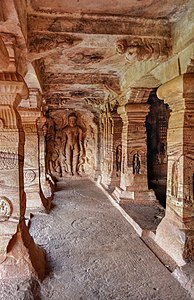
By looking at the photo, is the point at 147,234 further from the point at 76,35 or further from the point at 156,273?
the point at 76,35

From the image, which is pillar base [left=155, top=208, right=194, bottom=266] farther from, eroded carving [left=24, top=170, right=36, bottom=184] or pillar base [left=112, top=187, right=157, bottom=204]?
eroded carving [left=24, top=170, right=36, bottom=184]

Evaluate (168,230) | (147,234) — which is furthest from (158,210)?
(168,230)

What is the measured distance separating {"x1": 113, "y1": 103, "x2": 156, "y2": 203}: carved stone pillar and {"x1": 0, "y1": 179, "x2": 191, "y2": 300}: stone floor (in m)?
0.60

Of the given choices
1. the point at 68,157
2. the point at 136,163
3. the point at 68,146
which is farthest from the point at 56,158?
the point at 136,163

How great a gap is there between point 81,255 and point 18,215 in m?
1.16

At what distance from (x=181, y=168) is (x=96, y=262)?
1640mm

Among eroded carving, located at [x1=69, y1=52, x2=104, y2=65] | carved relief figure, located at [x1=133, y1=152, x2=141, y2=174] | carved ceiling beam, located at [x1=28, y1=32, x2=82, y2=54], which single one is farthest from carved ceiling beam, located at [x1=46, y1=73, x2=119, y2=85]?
carved ceiling beam, located at [x1=28, y1=32, x2=82, y2=54]

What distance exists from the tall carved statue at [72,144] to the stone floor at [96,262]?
529cm

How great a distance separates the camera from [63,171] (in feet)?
37.2

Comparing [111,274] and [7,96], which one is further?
[111,274]

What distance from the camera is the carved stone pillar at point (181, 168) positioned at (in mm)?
3406

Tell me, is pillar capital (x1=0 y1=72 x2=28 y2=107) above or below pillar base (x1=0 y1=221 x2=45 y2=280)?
above

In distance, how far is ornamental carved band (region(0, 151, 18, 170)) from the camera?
3180 millimetres

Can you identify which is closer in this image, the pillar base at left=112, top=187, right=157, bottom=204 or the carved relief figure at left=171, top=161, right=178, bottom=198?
the carved relief figure at left=171, top=161, right=178, bottom=198
